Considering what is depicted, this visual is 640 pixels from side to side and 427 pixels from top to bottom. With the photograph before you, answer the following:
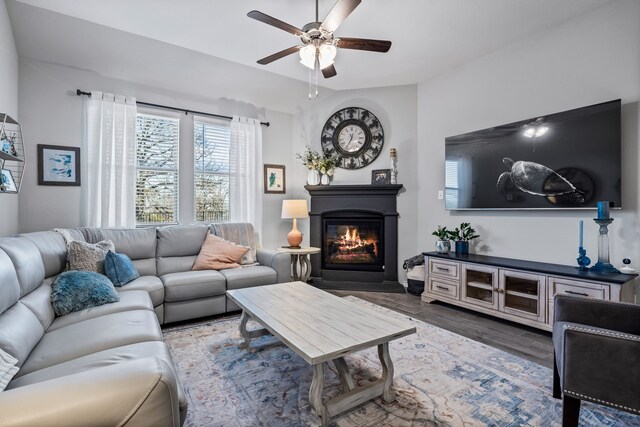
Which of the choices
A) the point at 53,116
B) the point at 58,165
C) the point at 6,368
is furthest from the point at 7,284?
the point at 53,116

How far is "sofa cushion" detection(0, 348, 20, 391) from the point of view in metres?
1.11

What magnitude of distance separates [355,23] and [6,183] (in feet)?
10.1

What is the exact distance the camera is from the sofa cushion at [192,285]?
281cm

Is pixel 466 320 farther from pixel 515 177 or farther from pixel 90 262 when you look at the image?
pixel 90 262

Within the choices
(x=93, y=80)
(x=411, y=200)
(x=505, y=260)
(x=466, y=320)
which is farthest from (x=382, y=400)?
(x=93, y=80)

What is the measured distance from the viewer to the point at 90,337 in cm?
159

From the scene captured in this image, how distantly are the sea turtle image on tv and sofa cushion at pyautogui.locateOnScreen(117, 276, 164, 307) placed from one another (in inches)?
138

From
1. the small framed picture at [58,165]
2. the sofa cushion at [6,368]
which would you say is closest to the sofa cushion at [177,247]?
the small framed picture at [58,165]

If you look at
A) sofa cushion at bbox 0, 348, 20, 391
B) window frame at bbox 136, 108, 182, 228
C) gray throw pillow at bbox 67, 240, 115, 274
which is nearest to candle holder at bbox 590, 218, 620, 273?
sofa cushion at bbox 0, 348, 20, 391

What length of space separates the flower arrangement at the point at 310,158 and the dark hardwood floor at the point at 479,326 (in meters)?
1.98

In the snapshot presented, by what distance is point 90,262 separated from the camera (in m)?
2.56

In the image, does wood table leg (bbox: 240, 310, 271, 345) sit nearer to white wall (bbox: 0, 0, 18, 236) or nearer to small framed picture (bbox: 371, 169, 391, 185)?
white wall (bbox: 0, 0, 18, 236)

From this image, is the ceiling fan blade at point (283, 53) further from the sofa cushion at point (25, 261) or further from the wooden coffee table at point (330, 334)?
the sofa cushion at point (25, 261)

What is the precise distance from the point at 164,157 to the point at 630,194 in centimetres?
478
